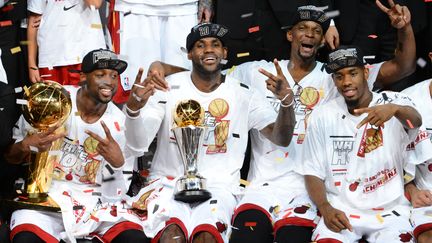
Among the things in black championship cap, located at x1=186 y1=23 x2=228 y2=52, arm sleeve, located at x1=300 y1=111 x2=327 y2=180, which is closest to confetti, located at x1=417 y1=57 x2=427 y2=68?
arm sleeve, located at x1=300 y1=111 x2=327 y2=180

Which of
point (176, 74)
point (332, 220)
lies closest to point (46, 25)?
point (176, 74)

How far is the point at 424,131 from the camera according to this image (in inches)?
268

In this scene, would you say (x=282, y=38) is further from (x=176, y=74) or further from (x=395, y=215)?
(x=395, y=215)

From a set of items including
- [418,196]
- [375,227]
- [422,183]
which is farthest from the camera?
[422,183]

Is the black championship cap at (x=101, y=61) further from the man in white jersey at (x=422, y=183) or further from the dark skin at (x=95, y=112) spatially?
the man in white jersey at (x=422, y=183)

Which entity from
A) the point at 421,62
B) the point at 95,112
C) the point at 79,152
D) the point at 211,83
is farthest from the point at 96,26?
the point at 421,62

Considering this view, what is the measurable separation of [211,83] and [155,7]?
2.53 ft

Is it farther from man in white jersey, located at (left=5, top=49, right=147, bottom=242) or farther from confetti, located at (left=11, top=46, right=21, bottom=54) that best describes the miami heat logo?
confetti, located at (left=11, top=46, right=21, bottom=54)

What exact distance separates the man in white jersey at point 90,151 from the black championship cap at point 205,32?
0.52 m

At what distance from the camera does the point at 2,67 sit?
6.98m

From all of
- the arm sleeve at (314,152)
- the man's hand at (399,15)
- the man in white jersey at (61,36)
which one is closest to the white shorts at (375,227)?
the arm sleeve at (314,152)

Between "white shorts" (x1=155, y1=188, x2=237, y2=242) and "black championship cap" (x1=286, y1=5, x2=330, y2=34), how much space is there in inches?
57.4

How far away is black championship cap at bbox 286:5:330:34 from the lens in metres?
7.25

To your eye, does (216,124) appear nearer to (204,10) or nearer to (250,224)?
(250,224)
